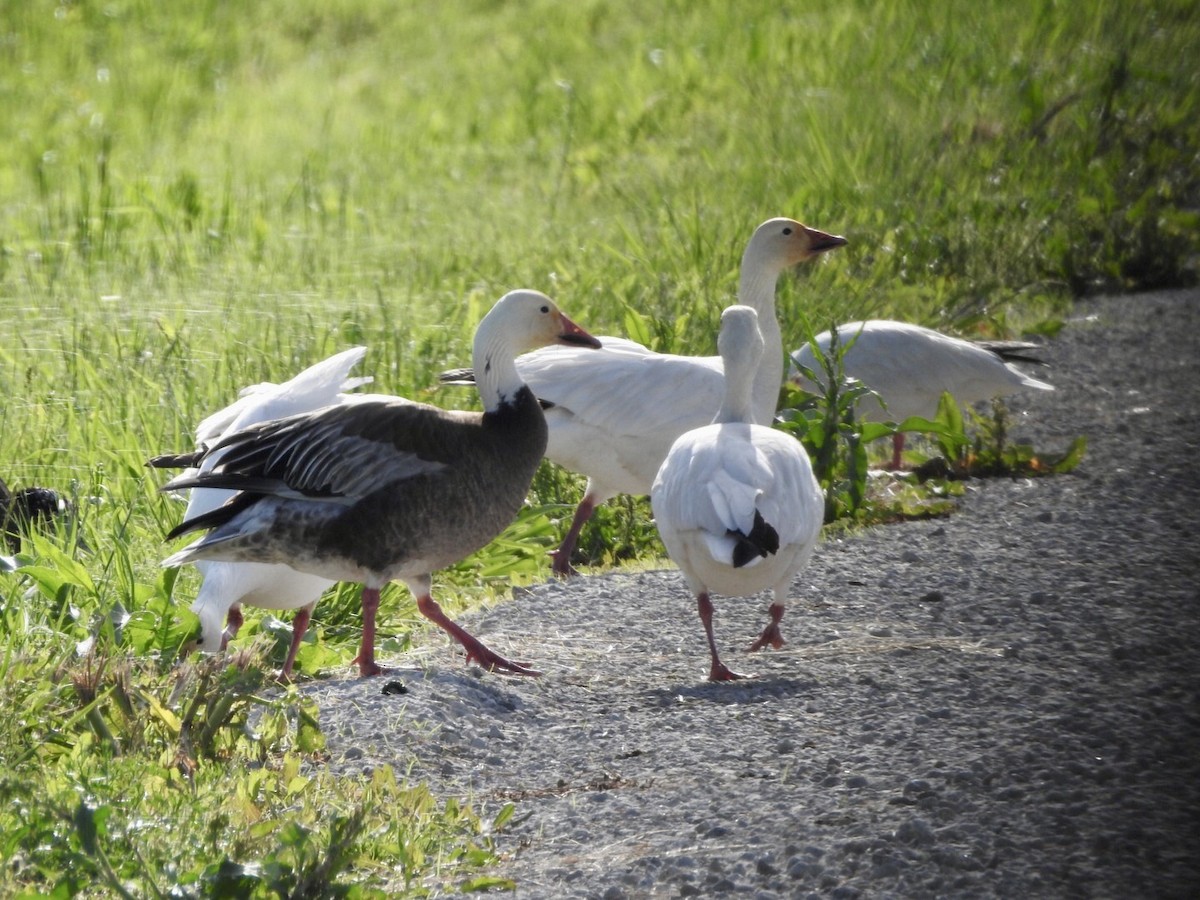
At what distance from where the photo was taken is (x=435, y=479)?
204 inches

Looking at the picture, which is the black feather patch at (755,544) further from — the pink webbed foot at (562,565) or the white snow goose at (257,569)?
the pink webbed foot at (562,565)

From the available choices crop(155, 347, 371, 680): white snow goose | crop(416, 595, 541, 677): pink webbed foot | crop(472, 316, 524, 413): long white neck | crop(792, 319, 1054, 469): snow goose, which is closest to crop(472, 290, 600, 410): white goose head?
crop(472, 316, 524, 413): long white neck

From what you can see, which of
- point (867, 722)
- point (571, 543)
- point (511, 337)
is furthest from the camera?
point (571, 543)

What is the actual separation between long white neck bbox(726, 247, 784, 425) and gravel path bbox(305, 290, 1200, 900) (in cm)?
74

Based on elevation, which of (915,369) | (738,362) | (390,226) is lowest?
(390,226)

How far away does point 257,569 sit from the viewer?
5.38 meters

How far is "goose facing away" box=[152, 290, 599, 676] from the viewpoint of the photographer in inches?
200

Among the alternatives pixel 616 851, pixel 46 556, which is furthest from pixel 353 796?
pixel 46 556

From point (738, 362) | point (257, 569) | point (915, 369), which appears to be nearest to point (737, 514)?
point (738, 362)

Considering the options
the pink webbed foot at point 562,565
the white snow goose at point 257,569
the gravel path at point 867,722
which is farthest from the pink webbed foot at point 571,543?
the white snow goose at point 257,569

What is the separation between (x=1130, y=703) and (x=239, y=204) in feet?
30.9

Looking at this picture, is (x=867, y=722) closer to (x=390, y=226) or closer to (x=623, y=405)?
(x=623, y=405)

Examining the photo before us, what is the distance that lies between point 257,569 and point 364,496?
543 millimetres

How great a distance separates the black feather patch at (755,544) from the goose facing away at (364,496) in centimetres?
81
